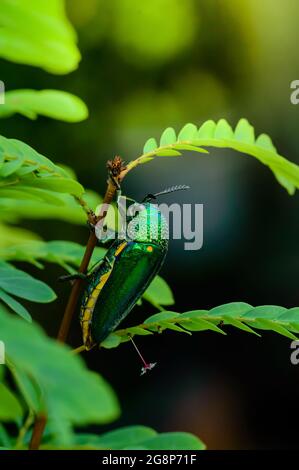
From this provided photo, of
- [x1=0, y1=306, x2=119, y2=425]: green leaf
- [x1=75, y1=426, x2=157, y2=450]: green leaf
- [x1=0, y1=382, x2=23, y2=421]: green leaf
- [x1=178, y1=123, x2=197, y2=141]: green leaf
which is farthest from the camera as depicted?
[x1=75, y1=426, x2=157, y2=450]: green leaf

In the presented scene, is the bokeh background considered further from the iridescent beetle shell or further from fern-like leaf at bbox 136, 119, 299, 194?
fern-like leaf at bbox 136, 119, 299, 194

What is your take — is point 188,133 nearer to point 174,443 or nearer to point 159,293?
point 159,293

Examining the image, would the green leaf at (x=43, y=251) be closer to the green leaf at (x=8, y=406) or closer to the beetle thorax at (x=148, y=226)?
the beetle thorax at (x=148, y=226)

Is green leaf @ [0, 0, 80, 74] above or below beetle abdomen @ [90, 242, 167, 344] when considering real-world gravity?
above

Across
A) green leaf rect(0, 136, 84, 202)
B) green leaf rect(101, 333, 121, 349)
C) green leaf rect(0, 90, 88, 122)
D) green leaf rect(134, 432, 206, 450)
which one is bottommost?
green leaf rect(134, 432, 206, 450)
